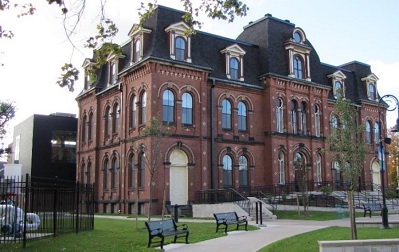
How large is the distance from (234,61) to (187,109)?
247 inches

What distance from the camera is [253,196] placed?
109 feet

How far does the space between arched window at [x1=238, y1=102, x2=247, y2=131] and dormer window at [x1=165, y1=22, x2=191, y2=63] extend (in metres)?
6.02

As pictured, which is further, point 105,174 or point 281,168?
point 105,174

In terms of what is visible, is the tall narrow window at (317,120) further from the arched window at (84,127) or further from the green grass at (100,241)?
the green grass at (100,241)

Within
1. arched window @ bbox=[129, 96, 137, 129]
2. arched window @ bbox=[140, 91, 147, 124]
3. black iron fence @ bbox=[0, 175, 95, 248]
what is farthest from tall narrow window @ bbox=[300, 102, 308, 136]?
black iron fence @ bbox=[0, 175, 95, 248]

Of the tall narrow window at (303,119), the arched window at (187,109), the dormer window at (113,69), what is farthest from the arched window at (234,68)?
the dormer window at (113,69)

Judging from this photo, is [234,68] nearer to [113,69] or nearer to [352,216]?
[113,69]

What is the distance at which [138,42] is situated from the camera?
32.6m

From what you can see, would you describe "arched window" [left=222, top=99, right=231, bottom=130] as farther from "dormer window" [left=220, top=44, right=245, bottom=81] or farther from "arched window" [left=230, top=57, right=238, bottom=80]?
"arched window" [left=230, top=57, right=238, bottom=80]

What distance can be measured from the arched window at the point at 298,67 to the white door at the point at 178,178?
41.9ft

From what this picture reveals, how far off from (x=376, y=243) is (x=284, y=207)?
20.1 metres

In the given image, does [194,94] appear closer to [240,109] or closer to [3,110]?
[240,109]

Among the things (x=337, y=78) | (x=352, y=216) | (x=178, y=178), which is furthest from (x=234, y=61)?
(x=352, y=216)

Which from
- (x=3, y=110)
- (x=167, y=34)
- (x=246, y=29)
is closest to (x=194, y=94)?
(x=167, y=34)
